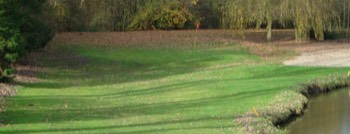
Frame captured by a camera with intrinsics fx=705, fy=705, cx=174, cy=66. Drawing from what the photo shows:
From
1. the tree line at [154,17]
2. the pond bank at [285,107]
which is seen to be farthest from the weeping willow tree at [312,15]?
the pond bank at [285,107]

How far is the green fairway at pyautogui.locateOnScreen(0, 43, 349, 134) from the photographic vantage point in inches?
645

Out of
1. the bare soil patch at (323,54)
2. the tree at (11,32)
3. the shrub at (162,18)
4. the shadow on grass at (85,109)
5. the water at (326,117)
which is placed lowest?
the bare soil patch at (323,54)

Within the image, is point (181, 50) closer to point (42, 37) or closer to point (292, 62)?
point (292, 62)

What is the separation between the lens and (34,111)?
18.1m

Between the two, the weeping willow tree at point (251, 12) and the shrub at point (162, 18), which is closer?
the weeping willow tree at point (251, 12)

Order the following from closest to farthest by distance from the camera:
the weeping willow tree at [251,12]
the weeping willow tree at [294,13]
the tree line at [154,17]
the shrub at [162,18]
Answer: the tree line at [154,17] → the weeping willow tree at [294,13] → the weeping willow tree at [251,12] → the shrub at [162,18]

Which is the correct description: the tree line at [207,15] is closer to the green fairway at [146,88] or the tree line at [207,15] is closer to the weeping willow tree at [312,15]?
the weeping willow tree at [312,15]

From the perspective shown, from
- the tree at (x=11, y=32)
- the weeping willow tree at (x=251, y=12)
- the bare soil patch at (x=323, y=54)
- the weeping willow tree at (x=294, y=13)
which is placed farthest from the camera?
the weeping willow tree at (x=251, y=12)

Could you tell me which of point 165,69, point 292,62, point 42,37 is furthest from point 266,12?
point 42,37

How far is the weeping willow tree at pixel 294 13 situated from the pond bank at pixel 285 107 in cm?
1348

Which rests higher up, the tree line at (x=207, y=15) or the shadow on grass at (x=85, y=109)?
the shadow on grass at (x=85, y=109)

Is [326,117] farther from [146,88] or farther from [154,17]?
[154,17]

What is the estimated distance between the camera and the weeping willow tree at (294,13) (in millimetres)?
42125

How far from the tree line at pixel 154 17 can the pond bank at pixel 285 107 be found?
25.9ft
